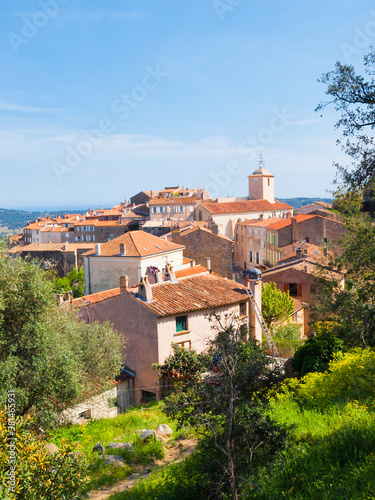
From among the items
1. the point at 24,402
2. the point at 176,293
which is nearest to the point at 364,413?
the point at 24,402

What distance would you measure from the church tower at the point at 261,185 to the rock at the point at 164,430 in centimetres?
7913

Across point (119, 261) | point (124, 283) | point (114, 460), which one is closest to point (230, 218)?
point (119, 261)

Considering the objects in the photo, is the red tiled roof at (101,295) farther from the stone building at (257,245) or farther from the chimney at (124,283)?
the stone building at (257,245)

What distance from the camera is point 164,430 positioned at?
14.2 meters

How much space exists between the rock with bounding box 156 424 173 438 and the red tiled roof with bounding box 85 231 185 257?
850 inches

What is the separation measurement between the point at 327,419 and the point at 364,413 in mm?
902

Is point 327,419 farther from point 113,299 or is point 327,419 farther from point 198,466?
point 113,299

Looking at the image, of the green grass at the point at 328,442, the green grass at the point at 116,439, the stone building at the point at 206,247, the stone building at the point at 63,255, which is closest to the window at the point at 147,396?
the green grass at the point at 116,439

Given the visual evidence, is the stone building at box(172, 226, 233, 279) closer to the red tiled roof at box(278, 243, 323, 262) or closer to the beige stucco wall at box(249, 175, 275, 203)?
the red tiled roof at box(278, 243, 323, 262)

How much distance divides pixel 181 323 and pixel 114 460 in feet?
32.3

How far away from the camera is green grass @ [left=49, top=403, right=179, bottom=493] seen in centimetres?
1118

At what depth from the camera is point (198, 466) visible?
7531 mm

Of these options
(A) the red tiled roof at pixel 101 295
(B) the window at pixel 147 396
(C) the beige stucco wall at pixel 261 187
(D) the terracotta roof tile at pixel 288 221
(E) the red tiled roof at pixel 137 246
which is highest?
(C) the beige stucco wall at pixel 261 187

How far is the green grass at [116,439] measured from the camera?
11180mm
